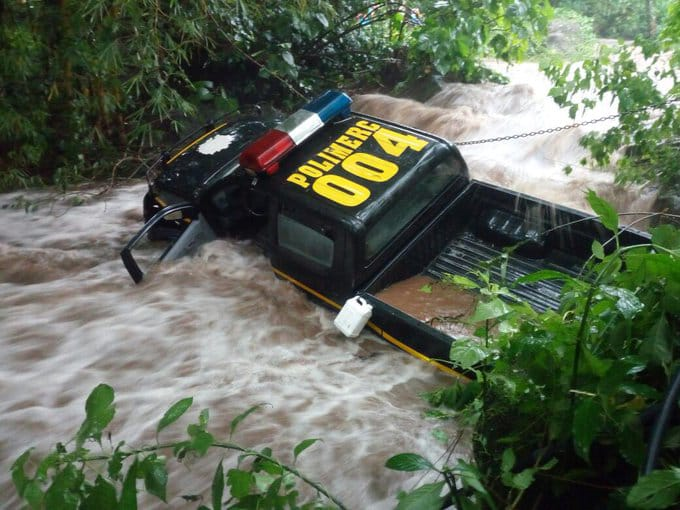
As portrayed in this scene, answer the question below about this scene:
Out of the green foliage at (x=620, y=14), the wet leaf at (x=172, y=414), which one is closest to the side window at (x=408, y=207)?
the wet leaf at (x=172, y=414)

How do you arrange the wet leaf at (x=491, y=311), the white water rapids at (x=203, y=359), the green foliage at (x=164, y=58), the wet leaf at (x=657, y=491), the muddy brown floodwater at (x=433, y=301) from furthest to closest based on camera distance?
the green foliage at (x=164, y=58), the muddy brown floodwater at (x=433, y=301), the white water rapids at (x=203, y=359), the wet leaf at (x=491, y=311), the wet leaf at (x=657, y=491)

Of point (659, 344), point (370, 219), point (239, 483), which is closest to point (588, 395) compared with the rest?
point (659, 344)

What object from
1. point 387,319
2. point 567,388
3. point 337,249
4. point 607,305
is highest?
point 607,305

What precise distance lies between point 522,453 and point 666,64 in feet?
11.1

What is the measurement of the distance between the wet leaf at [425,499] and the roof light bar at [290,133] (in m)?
2.04

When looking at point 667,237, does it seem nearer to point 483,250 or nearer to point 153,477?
point 153,477

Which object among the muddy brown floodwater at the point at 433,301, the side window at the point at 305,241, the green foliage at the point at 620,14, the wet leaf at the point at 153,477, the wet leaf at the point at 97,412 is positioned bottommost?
the muddy brown floodwater at the point at 433,301

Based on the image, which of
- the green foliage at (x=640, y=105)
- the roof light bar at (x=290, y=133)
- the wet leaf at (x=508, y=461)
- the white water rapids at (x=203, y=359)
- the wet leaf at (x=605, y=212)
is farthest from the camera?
the green foliage at (x=640, y=105)

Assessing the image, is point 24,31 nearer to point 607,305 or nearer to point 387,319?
point 387,319

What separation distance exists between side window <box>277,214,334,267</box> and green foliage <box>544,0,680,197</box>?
6.30ft

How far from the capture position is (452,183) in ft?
10.0

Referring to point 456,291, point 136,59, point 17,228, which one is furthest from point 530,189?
point 17,228

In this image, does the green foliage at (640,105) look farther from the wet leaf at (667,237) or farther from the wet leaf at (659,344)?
the wet leaf at (659,344)

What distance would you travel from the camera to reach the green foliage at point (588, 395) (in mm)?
1099
